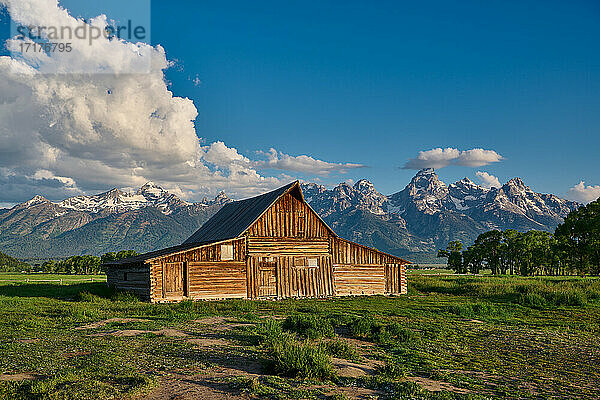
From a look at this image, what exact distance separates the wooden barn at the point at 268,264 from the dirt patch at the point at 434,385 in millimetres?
26249

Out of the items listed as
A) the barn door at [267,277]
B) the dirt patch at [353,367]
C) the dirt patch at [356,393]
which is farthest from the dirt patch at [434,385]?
the barn door at [267,277]

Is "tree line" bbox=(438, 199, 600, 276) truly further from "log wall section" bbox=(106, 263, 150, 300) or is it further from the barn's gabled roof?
"log wall section" bbox=(106, 263, 150, 300)

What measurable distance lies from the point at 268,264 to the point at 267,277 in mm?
1132

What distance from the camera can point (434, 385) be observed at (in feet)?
39.2

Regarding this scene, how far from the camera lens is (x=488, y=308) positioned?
29594mm

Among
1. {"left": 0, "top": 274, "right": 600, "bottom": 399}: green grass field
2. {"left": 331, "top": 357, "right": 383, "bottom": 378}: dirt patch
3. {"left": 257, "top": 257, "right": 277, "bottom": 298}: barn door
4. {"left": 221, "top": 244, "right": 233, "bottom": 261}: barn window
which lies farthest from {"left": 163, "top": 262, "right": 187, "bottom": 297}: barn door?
{"left": 331, "top": 357, "right": 383, "bottom": 378}: dirt patch

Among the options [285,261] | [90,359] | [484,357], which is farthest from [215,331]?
[285,261]

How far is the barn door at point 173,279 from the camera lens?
35.3m

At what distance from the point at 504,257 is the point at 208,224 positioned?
73497mm

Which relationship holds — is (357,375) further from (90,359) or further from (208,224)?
(208,224)

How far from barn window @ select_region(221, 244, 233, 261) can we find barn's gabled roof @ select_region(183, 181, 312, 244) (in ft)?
4.21

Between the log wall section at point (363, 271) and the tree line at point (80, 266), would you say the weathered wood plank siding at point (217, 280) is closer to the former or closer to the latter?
the log wall section at point (363, 271)

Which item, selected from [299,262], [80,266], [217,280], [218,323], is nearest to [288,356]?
[218,323]

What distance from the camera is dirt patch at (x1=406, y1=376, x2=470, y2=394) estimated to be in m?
11.5
